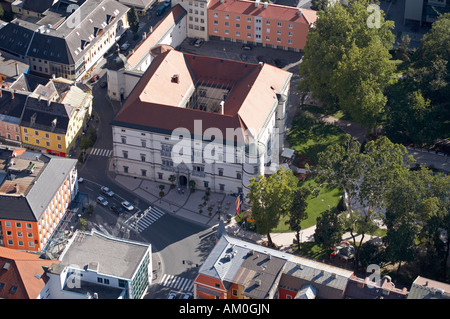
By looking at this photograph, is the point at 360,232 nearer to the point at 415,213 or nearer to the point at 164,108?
the point at 415,213

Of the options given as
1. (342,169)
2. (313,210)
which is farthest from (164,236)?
(342,169)

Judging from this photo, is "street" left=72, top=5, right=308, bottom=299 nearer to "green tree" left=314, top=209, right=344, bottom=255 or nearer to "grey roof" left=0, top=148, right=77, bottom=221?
"grey roof" left=0, top=148, right=77, bottom=221

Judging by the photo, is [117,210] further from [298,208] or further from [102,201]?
[298,208]

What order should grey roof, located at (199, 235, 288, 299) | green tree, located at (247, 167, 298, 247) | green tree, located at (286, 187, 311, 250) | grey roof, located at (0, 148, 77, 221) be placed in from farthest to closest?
green tree, located at (286, 187, 311, 250) → green tree, located at (247, 167, 298, 247) → grey roof, located at (0, 148, 77, 221) → grey roof, located at (199, 235, 288, 299)

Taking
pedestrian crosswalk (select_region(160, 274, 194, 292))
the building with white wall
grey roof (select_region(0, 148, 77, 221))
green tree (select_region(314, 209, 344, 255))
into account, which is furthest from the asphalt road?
green tree (select_region(314, 209, 344, 255))

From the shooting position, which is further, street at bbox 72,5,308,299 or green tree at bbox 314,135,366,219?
green tree at bbox 314,135,366,219

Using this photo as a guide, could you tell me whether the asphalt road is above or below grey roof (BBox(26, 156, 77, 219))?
below
